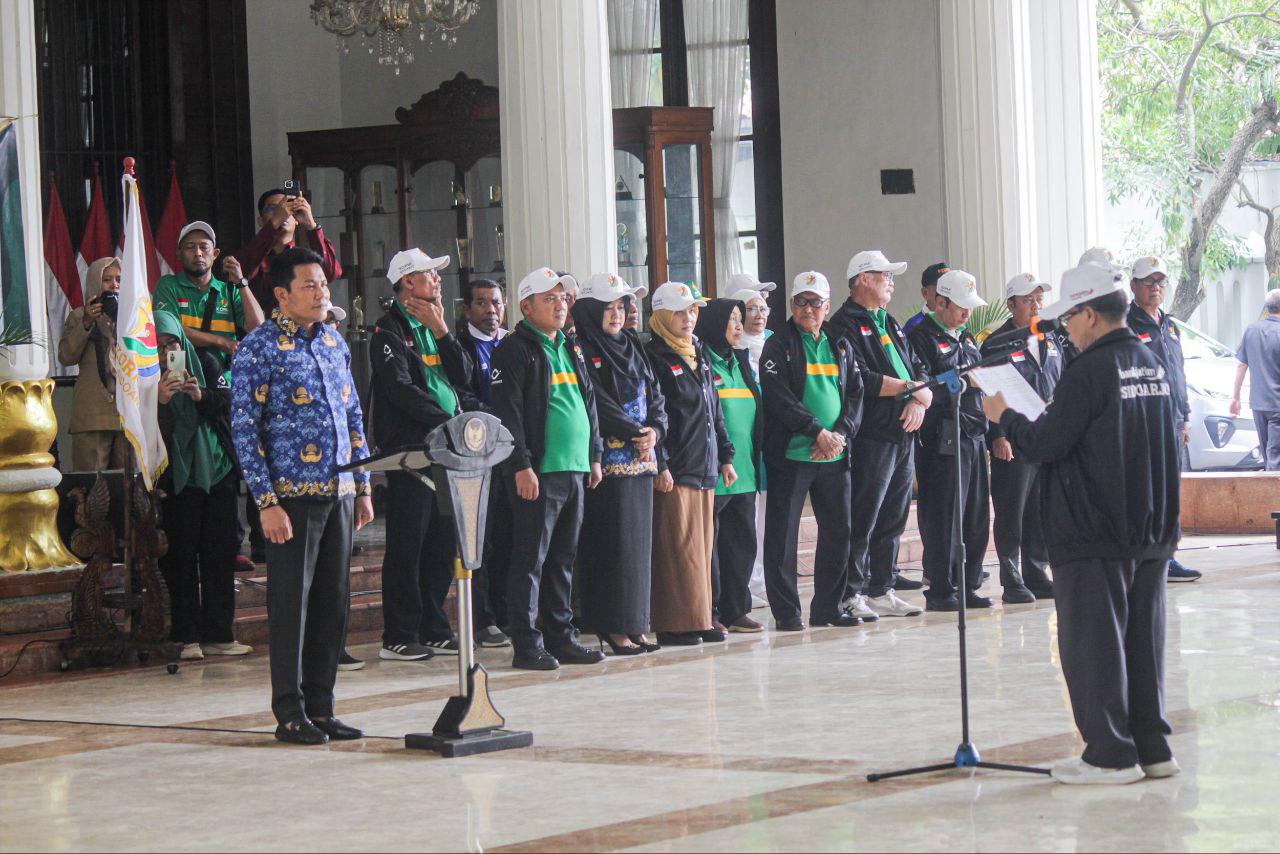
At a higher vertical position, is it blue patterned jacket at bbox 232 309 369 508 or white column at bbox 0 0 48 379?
white column at bbox 0 0 48 379

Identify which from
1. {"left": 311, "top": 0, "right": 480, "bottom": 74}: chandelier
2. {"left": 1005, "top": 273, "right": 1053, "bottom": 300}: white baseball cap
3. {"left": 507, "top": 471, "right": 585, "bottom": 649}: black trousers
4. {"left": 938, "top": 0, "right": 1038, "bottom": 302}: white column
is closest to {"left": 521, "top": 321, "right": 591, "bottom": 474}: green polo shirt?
{"left": 507, "top": 471, "right": 585, "bottom": 649}: black trousers

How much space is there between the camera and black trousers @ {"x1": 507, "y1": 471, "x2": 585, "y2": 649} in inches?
321

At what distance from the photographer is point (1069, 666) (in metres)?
5.36

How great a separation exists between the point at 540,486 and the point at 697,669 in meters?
1.07

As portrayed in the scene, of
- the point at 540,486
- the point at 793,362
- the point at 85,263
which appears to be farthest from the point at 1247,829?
the point at 85,263

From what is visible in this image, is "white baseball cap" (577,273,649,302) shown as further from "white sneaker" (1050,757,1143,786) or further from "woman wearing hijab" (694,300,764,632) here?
"white sneaker" (1050,757,1143,786)

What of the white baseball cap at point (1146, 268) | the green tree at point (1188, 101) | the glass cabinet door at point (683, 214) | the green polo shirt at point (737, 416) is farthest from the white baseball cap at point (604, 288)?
the green tree at point (1188, 101)

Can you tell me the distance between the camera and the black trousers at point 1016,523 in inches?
400

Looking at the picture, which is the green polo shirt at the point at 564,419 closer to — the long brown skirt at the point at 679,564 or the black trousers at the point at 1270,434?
the long brown skirt at the point at 679,564

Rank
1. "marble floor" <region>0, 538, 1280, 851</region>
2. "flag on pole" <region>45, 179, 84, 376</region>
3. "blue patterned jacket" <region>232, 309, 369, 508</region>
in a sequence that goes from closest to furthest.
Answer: "marble floor" <region>0, 538, 1280, 851</region> → "blue patterned jacket" <region>232, 309, 369, 508</region> → "flag on pole" <region>45, 179, 84, 376</region>

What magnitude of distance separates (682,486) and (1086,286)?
3594mm

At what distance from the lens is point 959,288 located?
9914mm

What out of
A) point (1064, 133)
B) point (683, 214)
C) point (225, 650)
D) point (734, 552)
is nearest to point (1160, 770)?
point (734, 552)

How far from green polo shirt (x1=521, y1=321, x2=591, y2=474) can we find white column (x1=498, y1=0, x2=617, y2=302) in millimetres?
1709
